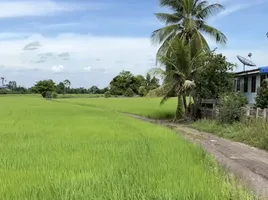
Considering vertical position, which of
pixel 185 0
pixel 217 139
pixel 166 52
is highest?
pixel 185 0

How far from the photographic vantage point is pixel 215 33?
88.6ft

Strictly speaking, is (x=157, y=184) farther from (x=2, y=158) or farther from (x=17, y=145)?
(x=17, y=145)

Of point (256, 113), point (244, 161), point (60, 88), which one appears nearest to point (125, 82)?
point (60, 88)

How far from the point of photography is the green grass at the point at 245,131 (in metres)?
12.8

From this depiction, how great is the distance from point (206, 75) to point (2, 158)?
15.8 metres

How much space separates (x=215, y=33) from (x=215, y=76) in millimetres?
5964

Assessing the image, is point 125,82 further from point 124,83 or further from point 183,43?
point 183,43

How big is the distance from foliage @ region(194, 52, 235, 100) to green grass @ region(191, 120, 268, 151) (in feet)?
12.2

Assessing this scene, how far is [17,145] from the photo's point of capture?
33.7 feet

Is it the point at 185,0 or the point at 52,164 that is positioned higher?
the point at 185,0

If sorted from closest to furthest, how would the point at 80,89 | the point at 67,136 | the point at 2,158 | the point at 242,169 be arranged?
the point at 2,158, the point at 242,169, the point at 67,136, the point at 80,89

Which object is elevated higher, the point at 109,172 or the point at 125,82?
the point at 125,82

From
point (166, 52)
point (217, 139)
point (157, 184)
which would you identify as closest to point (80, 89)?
point (166, 52)

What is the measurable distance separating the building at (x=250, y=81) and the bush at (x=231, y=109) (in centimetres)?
249
